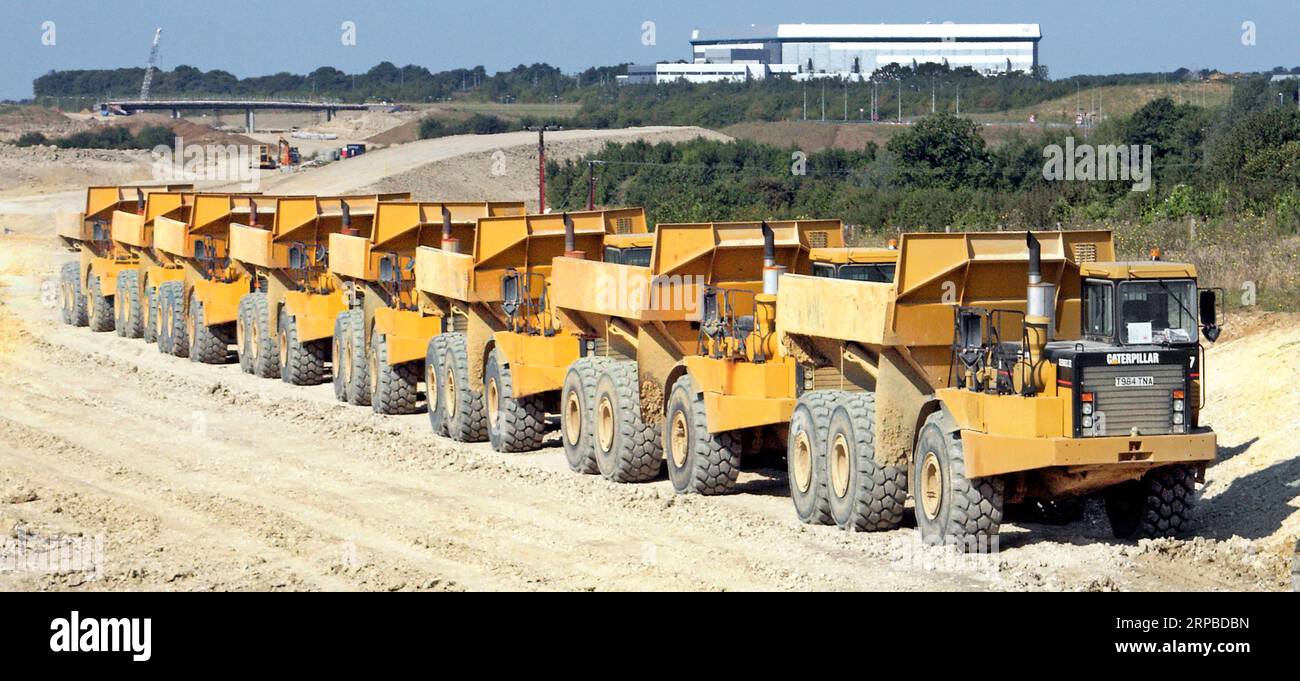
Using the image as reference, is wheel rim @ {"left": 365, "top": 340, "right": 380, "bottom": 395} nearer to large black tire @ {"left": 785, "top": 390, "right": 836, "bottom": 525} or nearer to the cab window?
large black tire @ {"left": 785, "top": 390, "right": 836, "bottom": 525}

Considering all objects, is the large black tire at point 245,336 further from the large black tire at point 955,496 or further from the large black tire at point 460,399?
the large black tire at point 955,496

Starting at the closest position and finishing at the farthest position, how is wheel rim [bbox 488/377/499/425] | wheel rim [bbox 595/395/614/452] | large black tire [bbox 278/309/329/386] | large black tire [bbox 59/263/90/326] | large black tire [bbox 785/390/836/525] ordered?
large black tire [bbox 785/390/836/525], wheel rim [bbox 595/395/614/452], wheel rim [bbox 488/377/499/425], large black tire [bbox 278/309/329/386], large black tire [bbox 59/263/90/326]

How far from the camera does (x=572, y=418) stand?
18078mm

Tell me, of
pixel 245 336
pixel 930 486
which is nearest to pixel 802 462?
pixel 930 486

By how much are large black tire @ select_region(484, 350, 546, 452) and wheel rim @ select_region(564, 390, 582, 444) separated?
92cm

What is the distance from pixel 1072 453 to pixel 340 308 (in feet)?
46.7

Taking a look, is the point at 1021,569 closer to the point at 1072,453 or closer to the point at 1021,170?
the point at 1072,453

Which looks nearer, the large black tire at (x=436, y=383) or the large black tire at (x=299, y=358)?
the large black tire at (x=436, y=383)

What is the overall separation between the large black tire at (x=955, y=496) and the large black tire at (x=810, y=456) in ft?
4.12

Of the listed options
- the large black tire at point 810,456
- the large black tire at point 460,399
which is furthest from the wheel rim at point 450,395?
the large black tire at point 810,456

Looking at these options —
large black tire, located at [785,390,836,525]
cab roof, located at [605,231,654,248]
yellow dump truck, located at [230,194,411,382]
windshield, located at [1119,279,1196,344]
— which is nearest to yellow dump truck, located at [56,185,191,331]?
yellow dump truck, located at [230,194,411,382]

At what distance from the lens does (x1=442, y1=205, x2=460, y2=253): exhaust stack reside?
20.8 m

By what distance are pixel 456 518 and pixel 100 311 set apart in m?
19.8

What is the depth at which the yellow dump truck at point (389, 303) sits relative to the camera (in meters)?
21.6
